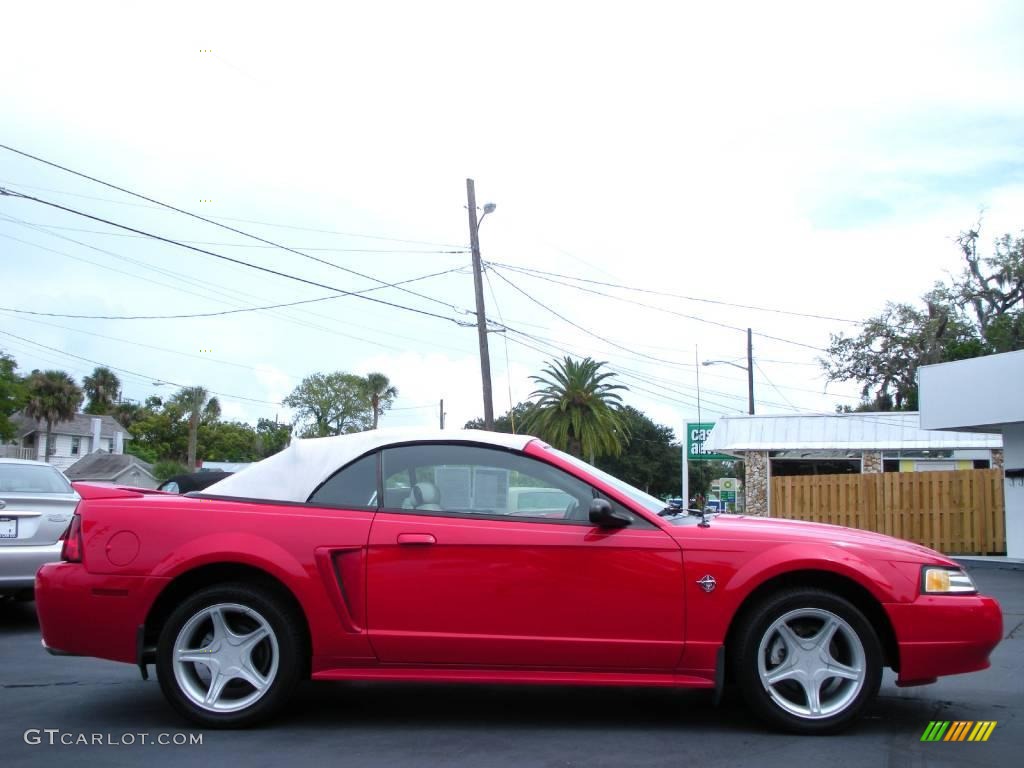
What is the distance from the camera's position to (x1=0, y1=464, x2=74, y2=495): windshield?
27.8ft

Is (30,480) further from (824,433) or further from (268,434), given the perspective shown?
(268,434)

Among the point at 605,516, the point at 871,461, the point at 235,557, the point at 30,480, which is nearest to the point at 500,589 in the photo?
the point at 605,516

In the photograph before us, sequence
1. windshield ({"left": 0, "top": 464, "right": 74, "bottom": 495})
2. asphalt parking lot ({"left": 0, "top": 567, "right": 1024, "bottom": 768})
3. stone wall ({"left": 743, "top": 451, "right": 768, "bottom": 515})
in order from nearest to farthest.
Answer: asphalt parking lot ({"left": 0, "top": 567, "right": 1024, "bottom": 768}), windshield ({"left": 0, "top": 464, "right": 74, "bottom": 495}), stone wall ({"left": 743, "top": 451, "right": 768, "bottom": 515})

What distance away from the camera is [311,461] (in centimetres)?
519

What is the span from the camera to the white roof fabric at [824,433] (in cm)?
2952

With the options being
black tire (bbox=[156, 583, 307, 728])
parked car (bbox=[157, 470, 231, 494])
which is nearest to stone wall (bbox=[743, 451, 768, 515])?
parked car (bbox=[157, 470, 231, 494])

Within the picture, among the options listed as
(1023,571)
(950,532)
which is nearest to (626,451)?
(950,532)

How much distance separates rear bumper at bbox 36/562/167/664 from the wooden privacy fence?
17.0 metres

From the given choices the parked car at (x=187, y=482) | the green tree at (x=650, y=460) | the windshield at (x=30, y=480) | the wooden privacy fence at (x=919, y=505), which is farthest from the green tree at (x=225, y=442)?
the windshield at (x=30, y=480)

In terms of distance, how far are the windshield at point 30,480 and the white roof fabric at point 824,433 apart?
23.8 metres

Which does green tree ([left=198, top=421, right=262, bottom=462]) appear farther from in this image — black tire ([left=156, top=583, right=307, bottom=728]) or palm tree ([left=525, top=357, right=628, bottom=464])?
black tire ([left=156, top=583, right=307, bottom=728])

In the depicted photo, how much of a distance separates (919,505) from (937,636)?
17321 mm

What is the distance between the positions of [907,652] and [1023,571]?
1303 cm

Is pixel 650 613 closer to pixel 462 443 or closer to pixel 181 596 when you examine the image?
pixel 462 443
